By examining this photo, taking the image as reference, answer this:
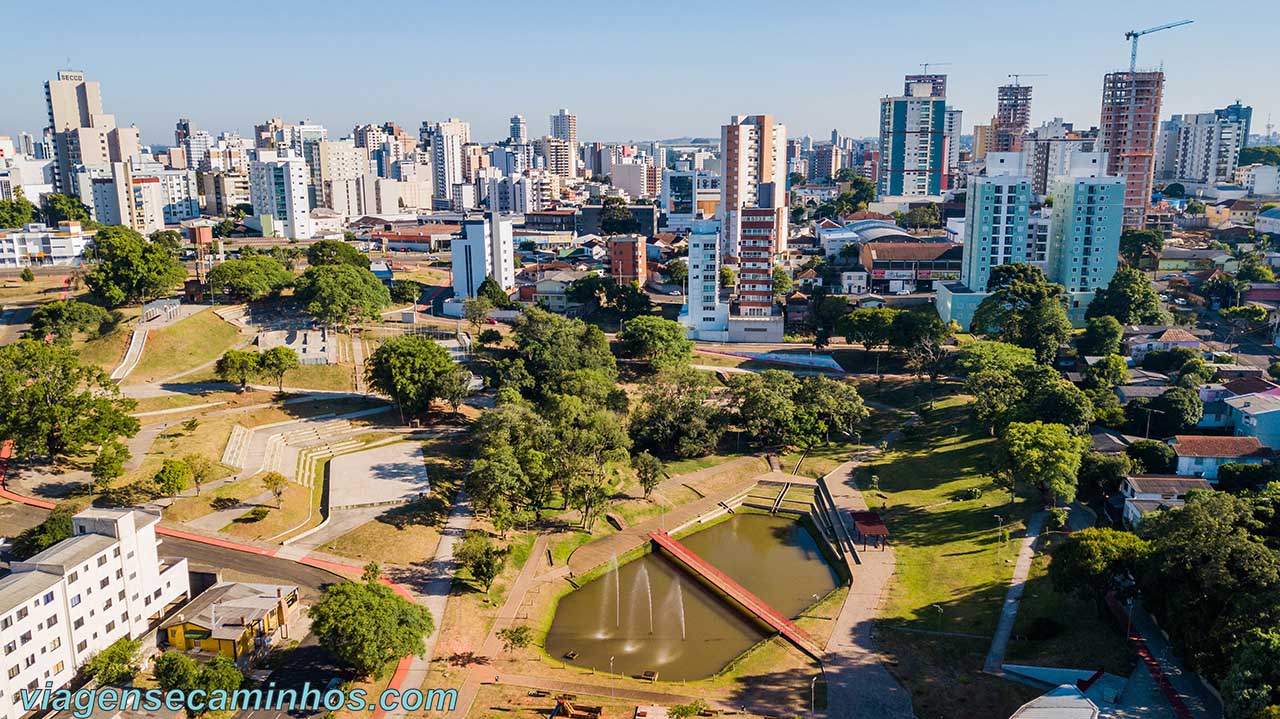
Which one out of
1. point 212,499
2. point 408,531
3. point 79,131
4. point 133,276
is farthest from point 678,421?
point 79,131

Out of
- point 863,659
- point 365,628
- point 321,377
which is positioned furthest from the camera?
point 321,377

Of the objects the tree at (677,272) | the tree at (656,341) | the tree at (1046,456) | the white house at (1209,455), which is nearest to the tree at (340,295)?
the tree at (656,341)

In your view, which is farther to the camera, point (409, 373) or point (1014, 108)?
point (1014, 108)

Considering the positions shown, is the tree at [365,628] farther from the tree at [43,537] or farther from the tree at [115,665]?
the tree at [43,537]

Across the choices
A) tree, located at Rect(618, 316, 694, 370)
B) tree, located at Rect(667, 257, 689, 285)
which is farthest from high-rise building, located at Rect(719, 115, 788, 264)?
tree, located at Rect(618, 316, 694, 370)

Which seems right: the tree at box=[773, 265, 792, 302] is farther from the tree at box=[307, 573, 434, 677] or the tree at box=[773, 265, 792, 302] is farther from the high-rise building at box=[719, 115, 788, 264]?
the tree at box=[307, 573, 434, 677]

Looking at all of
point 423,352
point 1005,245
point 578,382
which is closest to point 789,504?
point 578,382

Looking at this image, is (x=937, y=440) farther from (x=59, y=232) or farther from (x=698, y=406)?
(x=59, y=232)

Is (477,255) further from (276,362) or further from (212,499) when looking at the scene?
(212,499)
